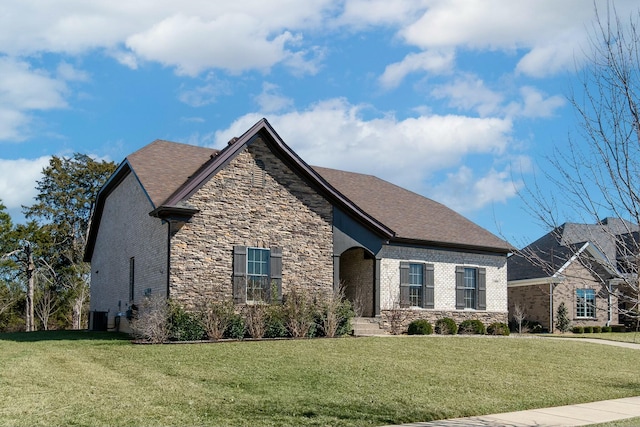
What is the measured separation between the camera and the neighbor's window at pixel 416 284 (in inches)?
1061

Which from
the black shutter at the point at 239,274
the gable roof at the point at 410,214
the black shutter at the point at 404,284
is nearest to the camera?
the black shutter at the point at 239,274

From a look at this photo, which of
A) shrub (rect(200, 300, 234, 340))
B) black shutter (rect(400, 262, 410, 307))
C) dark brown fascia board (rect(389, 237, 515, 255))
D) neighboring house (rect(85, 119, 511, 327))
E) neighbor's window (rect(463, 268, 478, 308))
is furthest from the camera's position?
neighbor's window (rect(463, 268, 478, 308))

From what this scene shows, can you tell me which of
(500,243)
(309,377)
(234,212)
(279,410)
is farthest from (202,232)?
(500,243)

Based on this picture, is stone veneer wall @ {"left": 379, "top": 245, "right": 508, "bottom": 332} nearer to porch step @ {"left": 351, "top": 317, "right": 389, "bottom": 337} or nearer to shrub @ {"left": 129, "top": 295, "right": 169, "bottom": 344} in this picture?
porch step @ {"left": 351, "top": 317, "right": 389, "bottom": 337}

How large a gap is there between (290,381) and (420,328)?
13.4m

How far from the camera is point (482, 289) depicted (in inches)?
1142

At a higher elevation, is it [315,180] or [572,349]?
[315,180]

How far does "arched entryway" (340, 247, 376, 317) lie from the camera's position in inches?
1007

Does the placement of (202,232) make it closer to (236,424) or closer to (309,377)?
(309,377)

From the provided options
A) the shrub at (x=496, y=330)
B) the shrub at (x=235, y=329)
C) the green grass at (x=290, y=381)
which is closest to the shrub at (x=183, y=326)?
the shrub at (x=235, y=329)

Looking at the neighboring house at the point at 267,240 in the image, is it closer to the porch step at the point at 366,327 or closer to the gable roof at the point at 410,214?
the gable roof at the point at 410,214

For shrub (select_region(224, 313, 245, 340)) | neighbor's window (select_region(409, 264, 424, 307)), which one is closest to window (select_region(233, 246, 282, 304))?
shrub (select_region(224, 313, 245, 340))

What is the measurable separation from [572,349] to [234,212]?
11270 millimetres

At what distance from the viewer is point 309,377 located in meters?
13.1
